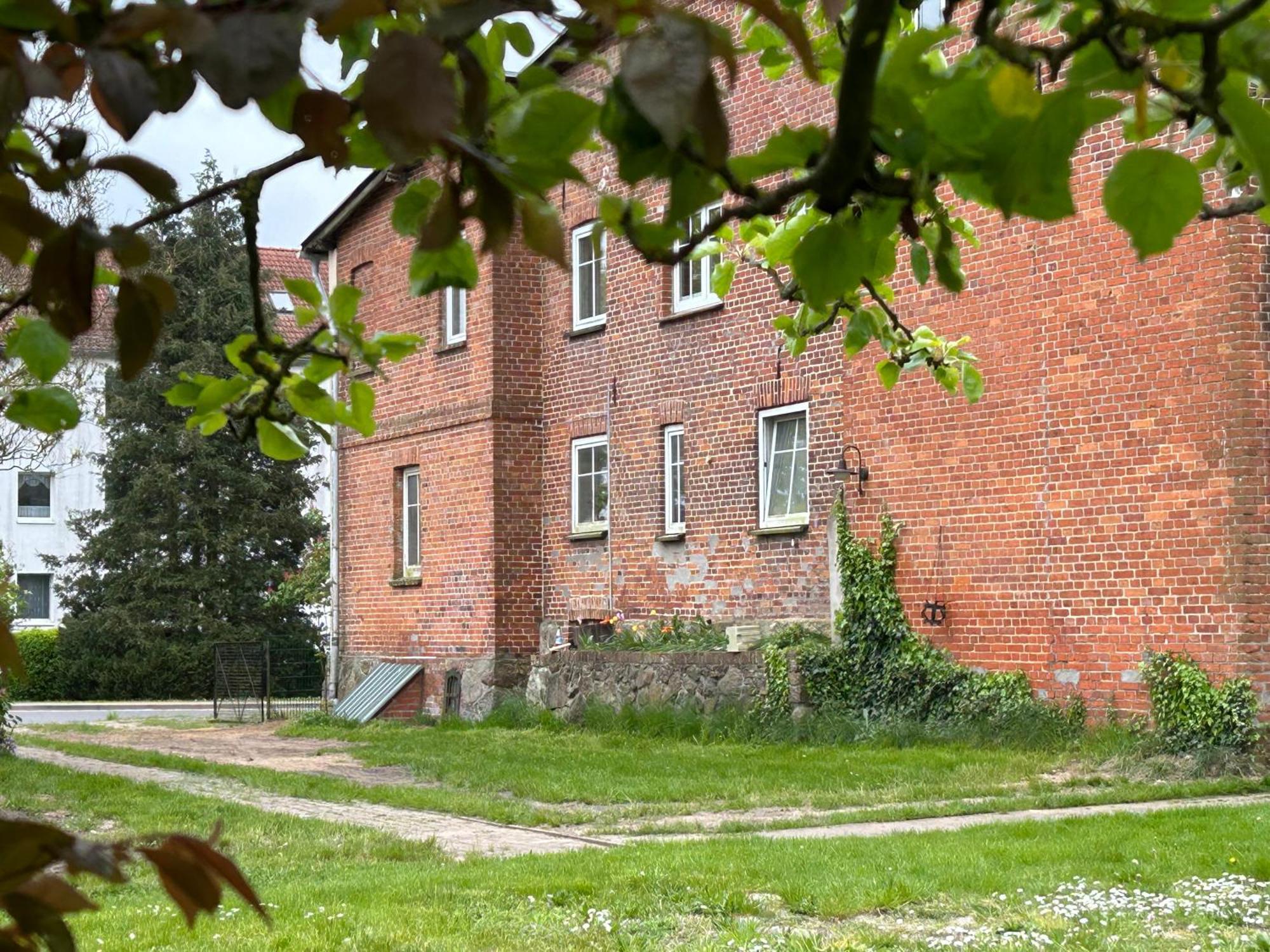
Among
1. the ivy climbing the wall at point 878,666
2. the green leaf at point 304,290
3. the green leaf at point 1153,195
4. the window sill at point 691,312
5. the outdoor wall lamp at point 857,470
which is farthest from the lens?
the window sill at point 691,312

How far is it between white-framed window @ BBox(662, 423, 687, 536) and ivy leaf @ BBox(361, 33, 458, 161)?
17.3 meters

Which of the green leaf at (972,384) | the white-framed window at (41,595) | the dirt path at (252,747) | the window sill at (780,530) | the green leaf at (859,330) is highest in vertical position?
the window sill at (780,530)

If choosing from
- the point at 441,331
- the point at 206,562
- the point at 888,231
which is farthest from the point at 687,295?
the point at 206,562

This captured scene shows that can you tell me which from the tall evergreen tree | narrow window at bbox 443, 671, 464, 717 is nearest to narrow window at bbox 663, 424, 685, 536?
narrow window at bbox 443, 671, 464, 717

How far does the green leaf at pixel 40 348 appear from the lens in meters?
1.56

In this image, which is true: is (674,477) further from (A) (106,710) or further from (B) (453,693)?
(A) (106,710)

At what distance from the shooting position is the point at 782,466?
55.3 feet

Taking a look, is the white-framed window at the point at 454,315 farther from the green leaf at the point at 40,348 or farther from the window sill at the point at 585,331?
the green leaf at the point at 40,348

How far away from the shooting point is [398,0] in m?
1.07

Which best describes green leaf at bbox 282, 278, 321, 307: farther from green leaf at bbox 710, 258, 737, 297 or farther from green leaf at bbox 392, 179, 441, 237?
green leaf at bbox 710, 258, 737, 297

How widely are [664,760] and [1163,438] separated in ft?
16.5

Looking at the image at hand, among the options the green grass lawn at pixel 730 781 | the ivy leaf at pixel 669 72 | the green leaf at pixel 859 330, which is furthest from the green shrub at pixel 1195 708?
the ivy leaf at pixel 669 72

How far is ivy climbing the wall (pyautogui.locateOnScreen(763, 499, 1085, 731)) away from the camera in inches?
549

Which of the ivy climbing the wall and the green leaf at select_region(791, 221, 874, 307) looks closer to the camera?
the green leaf at select_region(791, 221, 874, 307)
